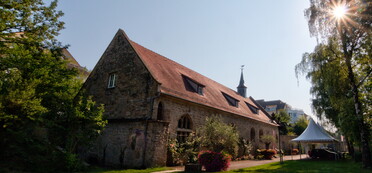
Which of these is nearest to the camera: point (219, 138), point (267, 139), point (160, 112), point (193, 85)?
point (219, 138)

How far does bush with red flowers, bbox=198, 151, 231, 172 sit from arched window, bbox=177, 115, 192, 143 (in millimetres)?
3388

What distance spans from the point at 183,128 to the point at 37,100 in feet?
29.6

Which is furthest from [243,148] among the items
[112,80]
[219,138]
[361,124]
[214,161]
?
[112,80]

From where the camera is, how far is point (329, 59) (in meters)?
16.0

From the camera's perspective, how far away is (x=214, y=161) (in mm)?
12242

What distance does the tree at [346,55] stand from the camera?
14.0 m

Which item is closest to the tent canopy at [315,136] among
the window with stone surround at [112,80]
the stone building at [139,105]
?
the stone building at [139,105]

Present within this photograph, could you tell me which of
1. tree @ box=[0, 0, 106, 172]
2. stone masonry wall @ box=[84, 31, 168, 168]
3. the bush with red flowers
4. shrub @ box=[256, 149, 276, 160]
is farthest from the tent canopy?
tree @ box=[0, 0, 106, 172]

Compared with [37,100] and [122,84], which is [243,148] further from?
[37,100]

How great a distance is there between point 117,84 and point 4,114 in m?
7.95

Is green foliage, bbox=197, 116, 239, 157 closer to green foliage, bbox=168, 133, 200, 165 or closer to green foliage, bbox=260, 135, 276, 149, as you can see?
green foliage, bbox=168, 133, 200, 165

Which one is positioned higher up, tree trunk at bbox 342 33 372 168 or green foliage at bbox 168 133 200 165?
tree trunk at bbox 342 33 372 168

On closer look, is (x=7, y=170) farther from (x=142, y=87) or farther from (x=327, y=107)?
(x=327, y=107)

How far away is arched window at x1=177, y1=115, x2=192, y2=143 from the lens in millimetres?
15775
